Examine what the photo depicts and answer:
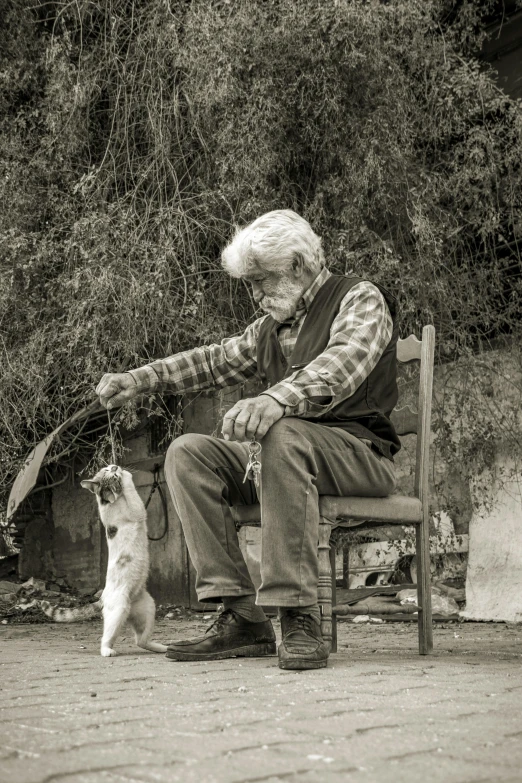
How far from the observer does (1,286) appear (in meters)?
6.07

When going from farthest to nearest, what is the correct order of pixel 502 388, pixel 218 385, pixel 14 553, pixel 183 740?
pixel 14 553
pixel 502 388
pixel 218 385
pixel 183 740

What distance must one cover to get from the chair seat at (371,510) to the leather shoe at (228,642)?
0.55m

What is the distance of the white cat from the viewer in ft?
13.2

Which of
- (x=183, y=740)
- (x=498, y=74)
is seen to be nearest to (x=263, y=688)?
(x=183, y=740)

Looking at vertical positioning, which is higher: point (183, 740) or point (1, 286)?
point (1, 286)

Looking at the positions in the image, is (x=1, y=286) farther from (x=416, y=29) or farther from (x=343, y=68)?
(x=416, y=29)

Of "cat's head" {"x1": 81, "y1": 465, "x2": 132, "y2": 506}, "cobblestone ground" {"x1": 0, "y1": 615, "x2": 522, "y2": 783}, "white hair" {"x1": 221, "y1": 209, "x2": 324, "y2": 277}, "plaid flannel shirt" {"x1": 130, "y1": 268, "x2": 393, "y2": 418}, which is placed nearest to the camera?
"cobblestone ground" {"x1": 0, "y1": 615, "x2": 522, "y2": 783}

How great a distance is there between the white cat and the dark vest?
1.04 metres

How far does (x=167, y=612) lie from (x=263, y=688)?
5045 millimetres

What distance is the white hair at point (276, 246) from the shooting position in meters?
3.66

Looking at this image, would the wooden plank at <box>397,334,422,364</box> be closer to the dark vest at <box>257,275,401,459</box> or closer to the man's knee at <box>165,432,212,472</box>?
the dark vest at <box>257,275,401,459</box>

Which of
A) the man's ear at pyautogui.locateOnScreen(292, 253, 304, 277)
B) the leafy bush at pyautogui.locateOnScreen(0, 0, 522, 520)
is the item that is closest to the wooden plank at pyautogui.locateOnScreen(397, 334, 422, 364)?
the man's ear at pyautogui.locateOnScreen(292, 253, 304, 277)

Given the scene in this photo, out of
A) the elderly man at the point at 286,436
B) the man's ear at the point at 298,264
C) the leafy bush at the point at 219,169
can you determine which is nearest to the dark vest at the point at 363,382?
the elderly man at the point at 286,436

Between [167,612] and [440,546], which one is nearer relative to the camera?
[440,546]
